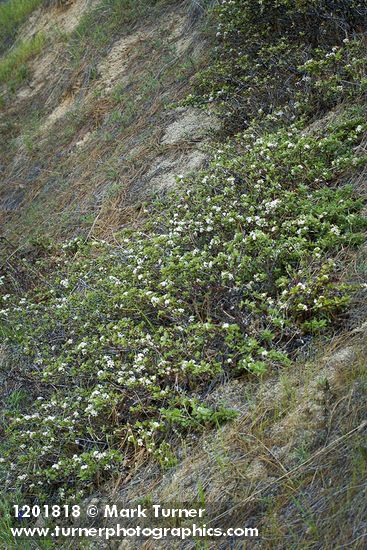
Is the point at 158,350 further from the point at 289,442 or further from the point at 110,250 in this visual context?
the point at 110,250

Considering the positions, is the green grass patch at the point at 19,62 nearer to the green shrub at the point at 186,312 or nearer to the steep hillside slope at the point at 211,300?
the steep hillside slope at the point at 211,300

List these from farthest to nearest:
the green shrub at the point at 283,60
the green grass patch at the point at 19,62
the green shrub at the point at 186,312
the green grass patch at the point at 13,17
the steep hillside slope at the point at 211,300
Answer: the green grass patch at the point at 13,17
the green grass patch at the point at 19,62
the green shrub at the point at 283,60
the green shrub at the point at 186,312
the steep hillside slope at the point at 211,300

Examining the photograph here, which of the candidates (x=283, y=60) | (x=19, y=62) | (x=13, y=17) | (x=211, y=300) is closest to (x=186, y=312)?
(x=211, y=300)

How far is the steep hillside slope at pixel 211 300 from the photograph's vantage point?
10.6ft

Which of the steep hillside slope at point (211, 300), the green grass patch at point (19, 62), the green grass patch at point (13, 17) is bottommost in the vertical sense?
the steep hillside slope at point (211, 300)

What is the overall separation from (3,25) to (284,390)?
37.0 ft

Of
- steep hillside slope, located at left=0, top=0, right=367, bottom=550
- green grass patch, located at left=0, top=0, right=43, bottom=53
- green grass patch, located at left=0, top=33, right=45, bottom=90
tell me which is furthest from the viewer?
green grass patch, located at left=0, top=0, right=43, bottom=53

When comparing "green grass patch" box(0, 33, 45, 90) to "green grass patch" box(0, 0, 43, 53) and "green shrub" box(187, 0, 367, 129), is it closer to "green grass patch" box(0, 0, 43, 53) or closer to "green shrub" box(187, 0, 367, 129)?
"green grass patch" box(0, 0, 43, 53)

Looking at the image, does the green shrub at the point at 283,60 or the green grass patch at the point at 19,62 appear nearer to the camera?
the green shrub at the point at 283,60

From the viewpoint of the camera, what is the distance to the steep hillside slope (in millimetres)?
3230

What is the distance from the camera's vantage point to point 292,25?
254 inches

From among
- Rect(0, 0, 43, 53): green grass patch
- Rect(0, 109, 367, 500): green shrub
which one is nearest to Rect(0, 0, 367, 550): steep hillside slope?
Rect(0, 109, 367, 500): green shrub

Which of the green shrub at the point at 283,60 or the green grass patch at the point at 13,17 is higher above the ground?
the green grass patch at the point at 13,17

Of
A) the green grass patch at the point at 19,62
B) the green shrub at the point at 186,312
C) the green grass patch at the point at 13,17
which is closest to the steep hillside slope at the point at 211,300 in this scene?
the green shrub at the point at 186,312
